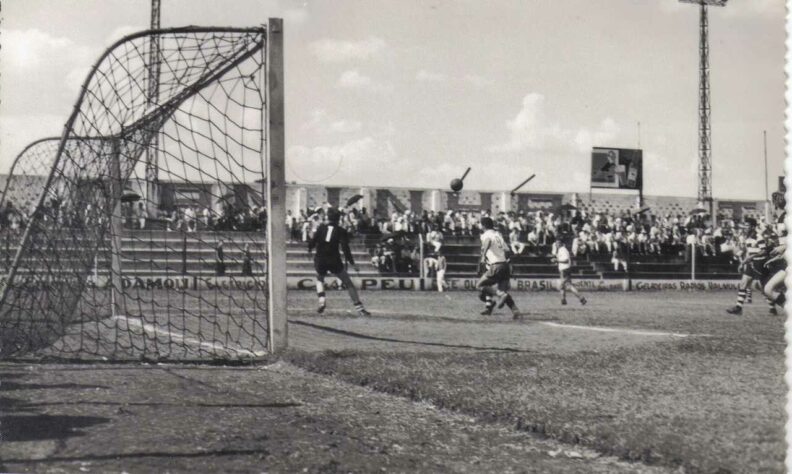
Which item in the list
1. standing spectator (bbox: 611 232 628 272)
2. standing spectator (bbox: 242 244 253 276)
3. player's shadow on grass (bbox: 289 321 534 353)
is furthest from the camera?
standing spectator (bbox: 611 232 628 272)

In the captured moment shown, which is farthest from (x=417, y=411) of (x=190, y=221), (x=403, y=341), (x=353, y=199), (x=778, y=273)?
(x=353, y=199)

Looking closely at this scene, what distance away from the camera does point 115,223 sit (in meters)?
11.3

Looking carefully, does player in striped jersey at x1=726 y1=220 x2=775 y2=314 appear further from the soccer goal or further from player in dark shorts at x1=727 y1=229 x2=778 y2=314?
the soccer goal

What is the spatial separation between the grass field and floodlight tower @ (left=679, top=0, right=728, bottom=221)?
17.8 ft

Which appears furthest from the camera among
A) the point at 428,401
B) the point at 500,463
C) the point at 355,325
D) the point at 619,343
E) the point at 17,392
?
the point at 355,325

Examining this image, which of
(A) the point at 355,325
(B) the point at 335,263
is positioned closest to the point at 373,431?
(A) the point at 355,325

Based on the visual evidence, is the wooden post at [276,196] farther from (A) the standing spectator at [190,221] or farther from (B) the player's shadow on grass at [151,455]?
(A) the standing spectator at [190,221]

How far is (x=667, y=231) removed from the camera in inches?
1522

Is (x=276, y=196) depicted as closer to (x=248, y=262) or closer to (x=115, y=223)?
(x=115, y=223)

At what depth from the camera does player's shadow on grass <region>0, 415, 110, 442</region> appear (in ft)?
14.1

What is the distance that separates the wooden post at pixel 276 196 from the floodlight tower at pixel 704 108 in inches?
223

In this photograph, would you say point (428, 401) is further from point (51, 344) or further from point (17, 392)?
point (51, 344)

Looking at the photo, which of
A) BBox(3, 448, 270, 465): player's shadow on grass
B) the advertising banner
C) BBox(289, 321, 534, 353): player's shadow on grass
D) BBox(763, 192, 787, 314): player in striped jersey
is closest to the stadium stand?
the advertising banner

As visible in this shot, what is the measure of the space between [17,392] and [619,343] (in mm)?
6886
